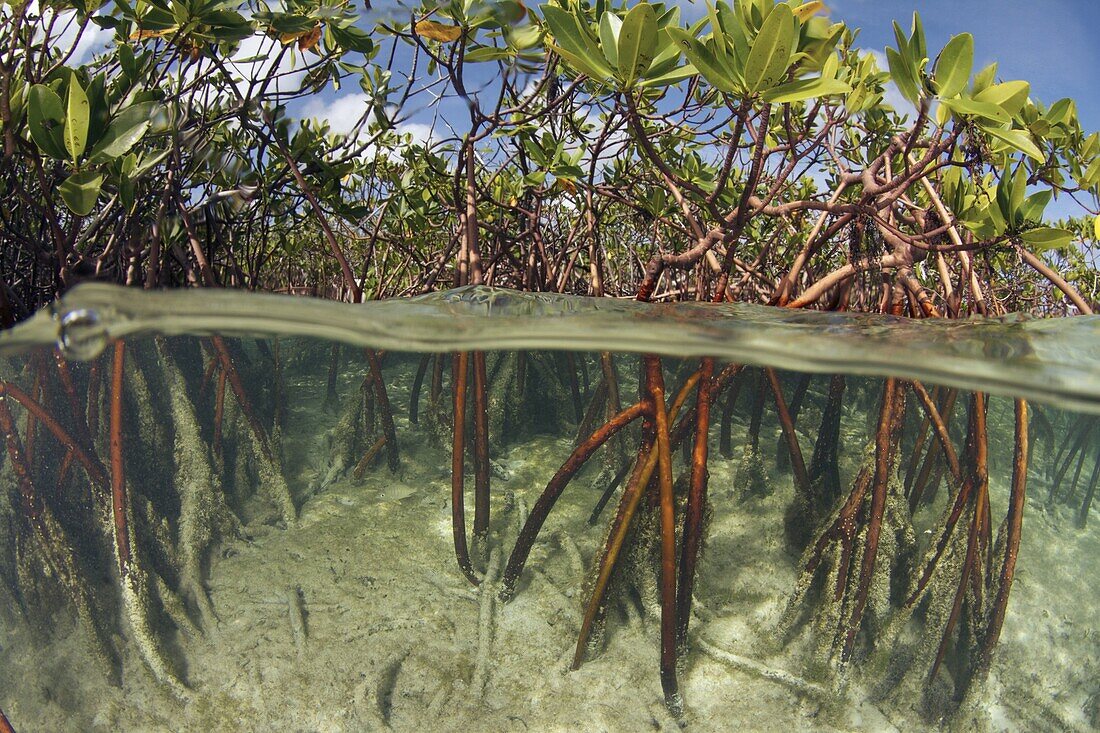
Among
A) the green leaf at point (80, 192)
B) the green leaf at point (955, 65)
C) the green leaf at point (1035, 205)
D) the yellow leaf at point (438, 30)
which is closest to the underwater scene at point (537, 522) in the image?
the green leaf at point (80, 192)

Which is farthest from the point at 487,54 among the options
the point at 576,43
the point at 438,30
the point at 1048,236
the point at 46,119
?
the point at 1048,236

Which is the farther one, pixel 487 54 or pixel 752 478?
pixel 487 54

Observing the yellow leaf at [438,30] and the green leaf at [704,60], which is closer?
the green leaf at [704,60]

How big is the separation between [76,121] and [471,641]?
73.9 inches

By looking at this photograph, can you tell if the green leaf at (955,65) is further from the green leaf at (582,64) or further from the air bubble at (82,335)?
the air bubble at (82,335)

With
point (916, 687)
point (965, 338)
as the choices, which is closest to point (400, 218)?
point (965, 338)

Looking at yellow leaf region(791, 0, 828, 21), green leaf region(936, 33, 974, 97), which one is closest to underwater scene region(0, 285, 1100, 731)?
green leaf region(936, 33, 974, 97)

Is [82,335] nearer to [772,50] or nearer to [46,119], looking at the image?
[46,119]

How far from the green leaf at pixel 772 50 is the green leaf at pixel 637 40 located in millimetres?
249

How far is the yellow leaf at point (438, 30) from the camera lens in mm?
2689

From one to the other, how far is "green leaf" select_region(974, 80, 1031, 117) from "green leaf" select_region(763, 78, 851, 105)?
43 cm

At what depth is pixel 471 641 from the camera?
222 centimetres

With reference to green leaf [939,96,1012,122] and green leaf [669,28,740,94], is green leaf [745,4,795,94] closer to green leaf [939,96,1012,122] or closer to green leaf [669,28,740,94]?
green leaf [669,28,740,94]

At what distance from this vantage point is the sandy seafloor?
219 centimetres
